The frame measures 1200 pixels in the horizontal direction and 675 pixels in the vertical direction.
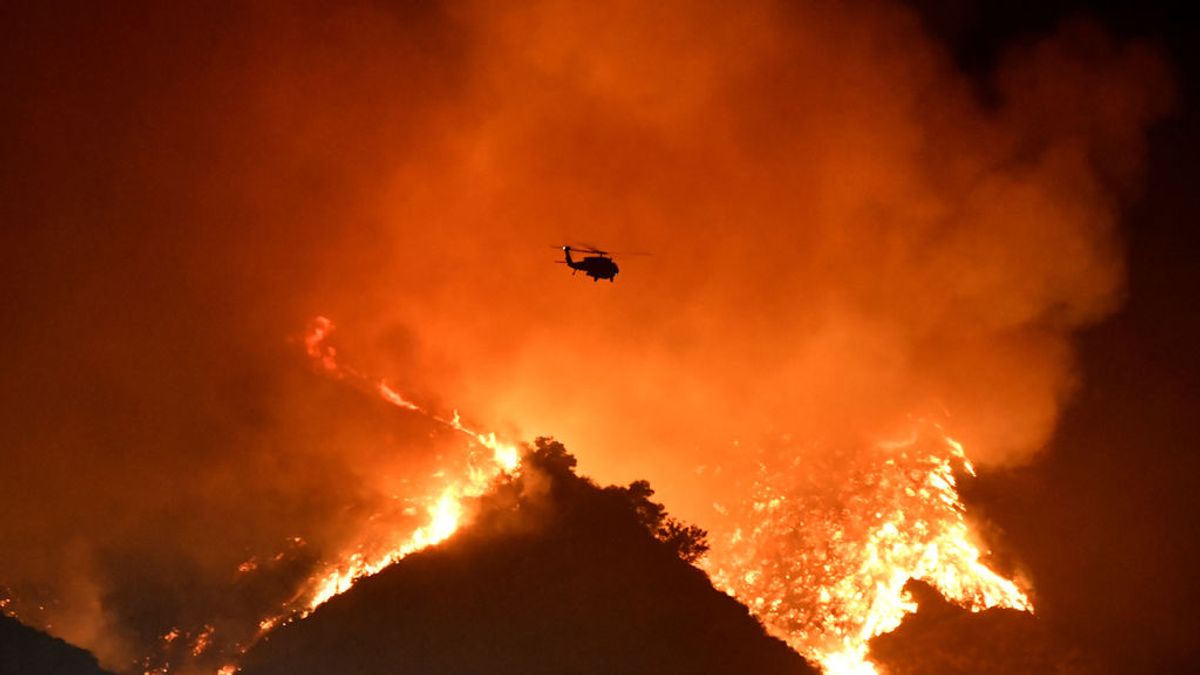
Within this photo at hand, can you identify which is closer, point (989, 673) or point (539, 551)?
point (539, 551)

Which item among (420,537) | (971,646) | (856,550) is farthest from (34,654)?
(856,550)

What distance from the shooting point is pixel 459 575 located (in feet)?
97.7

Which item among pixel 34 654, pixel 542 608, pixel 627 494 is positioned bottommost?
pixel 34 654

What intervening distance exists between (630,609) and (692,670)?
275 cm

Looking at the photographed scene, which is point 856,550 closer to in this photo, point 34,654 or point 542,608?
point 542,608

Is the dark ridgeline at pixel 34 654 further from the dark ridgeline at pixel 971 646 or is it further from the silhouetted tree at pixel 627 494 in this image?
the dark ridgeline at pixel 971 646

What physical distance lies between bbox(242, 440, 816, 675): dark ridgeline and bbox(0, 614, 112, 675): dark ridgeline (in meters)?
4.73

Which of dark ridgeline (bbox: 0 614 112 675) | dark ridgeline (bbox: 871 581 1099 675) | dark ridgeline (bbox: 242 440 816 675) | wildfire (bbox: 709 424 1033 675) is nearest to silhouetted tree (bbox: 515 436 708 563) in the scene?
dark ridgeline (bbox: 242 440 816 675)

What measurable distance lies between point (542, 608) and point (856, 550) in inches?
856

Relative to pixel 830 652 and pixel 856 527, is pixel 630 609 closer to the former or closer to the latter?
pixel 830 652

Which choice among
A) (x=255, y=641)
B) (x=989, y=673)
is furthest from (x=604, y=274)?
(x=989, y=673)

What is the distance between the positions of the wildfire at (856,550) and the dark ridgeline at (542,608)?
6774 mm

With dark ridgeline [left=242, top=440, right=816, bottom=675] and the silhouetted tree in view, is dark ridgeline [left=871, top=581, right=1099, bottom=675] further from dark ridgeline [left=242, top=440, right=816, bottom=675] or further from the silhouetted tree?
the silhouetted tree

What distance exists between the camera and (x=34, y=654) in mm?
25828
